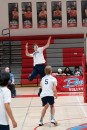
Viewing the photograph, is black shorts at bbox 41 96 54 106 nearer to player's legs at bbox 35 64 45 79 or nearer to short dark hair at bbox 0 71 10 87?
short dark hair at bbox 0 71 10 87

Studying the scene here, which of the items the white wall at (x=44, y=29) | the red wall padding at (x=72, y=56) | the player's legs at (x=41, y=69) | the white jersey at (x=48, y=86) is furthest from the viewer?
the white wall at (x=44, y=29)

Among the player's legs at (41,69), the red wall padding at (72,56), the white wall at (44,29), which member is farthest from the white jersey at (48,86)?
the white wall at (44,29)

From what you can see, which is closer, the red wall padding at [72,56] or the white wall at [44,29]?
the red wall padding at [72,56]

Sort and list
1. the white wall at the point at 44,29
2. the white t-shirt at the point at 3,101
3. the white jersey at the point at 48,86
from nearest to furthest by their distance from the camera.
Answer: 1. the white t-shirt at the point at 3,101
2. the white jersey at the point at 48,86
3. the white wall at the point at 44,29

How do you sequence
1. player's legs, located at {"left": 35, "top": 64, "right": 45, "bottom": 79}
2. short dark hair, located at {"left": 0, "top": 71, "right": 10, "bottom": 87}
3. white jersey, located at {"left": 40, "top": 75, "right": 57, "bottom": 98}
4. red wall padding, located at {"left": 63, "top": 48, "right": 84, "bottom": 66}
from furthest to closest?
red wall padding, located at {"left": 63, "top": 48, "right": 84, "bottom": 66}
player's legs, located at {"left": 35, "top": 64, "right": 45, "bottom": 79}
white jersey, located at {"left": 40, "top": 75, "right": 57, "bottom": 98}
short dark hair, located at {"left": 0, "top": 71, "right": 10, "bottom": 87}

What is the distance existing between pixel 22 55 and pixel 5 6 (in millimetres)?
3172

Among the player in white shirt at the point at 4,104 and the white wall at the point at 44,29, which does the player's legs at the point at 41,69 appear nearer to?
the player in white shirt at the point at 4,104

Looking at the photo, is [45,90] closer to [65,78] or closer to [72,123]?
[72,123]

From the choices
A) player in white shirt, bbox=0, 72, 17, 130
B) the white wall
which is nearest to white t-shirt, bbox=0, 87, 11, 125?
player in white shirt, bbox=0, 72, 17, 130

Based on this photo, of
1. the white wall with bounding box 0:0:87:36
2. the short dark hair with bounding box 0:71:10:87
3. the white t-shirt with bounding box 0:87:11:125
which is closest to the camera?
the short dark hair with bounding box 0:71:10:87

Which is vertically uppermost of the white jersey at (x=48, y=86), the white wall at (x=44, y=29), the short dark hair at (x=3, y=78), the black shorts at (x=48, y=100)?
the white wall at (x=44, y=29)

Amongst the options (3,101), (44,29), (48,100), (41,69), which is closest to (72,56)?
(44,29)

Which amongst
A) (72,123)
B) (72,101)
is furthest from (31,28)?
(72,123)

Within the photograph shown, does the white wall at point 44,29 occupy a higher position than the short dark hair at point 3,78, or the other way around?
the white wall at point 44,29
